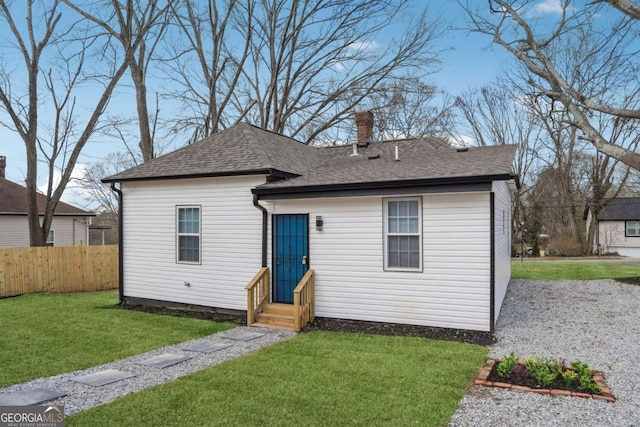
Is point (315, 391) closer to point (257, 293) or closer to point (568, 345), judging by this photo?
point (257, 293)

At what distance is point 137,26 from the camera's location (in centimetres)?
1675

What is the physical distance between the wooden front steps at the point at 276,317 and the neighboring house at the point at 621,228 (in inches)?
1251

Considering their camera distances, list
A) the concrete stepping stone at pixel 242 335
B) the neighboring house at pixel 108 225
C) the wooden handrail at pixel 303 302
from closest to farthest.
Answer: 1. the concrete stepping stone at pixel 242 335
2. the wooden handrail at pixel 303 302
3. the neighboring house at pixel 108 225

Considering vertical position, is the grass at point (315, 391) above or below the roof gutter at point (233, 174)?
below

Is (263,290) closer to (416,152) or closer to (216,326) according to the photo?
(216,326)

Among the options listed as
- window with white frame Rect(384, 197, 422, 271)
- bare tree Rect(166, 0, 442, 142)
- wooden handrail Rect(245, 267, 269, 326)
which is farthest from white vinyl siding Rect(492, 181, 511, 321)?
bare tree Rect(166, 0, 442, 142)

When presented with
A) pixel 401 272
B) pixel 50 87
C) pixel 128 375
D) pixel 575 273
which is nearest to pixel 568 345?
pixel 401 272

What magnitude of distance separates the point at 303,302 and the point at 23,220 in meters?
18.6

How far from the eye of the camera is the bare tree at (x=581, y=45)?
42.3 feet

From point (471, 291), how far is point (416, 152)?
5043mm

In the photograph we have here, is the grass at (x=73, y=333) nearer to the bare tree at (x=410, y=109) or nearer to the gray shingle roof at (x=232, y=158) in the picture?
the gray shingle roof at (x=232, y=158)

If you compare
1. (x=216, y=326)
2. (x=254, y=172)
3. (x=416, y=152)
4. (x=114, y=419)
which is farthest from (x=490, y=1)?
(x=114, y=419)

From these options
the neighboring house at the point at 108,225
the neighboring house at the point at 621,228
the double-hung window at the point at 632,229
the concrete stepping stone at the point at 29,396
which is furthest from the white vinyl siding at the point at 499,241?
the neighboring house at the point at 108,225

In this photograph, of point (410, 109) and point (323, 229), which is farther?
point (410, 109)
